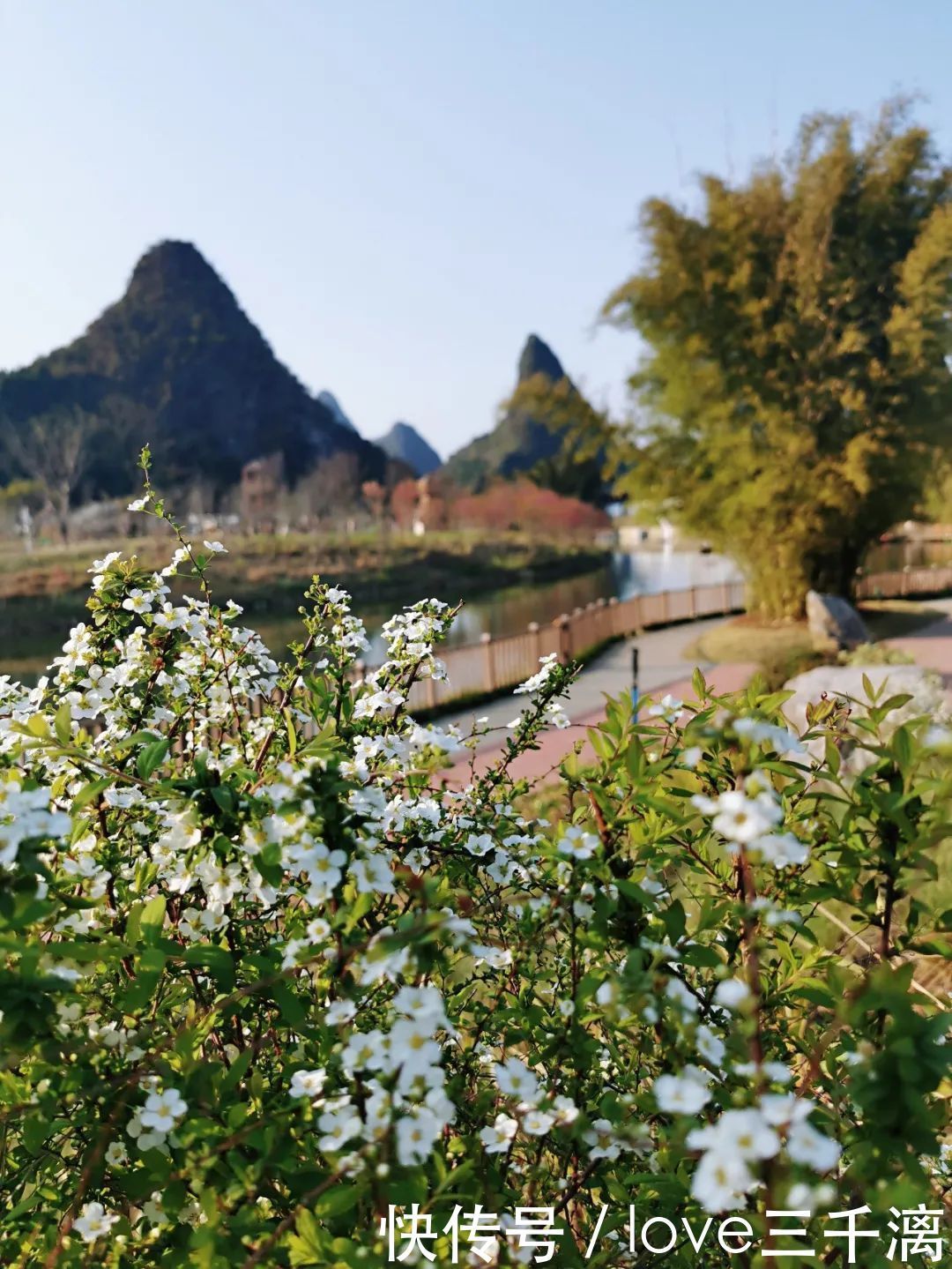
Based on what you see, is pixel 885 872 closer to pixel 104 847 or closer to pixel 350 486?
pixel 104 847

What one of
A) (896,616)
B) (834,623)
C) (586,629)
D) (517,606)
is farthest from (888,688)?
(517,606)

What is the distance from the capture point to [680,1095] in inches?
36.4

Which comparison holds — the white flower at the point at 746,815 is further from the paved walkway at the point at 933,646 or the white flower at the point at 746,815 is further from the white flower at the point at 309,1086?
the paved walkway at the point at 933,646

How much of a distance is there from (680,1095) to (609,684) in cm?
1047

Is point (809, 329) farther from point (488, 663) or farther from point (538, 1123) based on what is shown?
point (538, 1123)

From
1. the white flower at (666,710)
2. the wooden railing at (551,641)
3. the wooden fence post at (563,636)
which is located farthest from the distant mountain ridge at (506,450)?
the white flower at (666,710)

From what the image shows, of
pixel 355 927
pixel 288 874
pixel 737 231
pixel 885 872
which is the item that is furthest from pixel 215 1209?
pixel 737 231

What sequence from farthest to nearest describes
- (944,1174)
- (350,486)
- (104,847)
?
(350,486) → (944,1174) → (104,847)

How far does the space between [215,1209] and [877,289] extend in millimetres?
16052

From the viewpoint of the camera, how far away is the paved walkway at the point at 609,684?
7696 mm

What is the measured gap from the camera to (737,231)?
13.9 meters

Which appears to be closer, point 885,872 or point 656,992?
point 656,992

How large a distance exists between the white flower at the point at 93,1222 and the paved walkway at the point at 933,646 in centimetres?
1082

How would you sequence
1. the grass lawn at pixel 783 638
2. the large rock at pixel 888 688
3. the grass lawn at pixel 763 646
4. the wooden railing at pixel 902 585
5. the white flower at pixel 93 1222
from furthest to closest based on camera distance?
the wooden railing at pixel 902 585
the grass lawn at pixel 783 638
the grass lawn at pixel 763 646
the large rock at pixel 888 688
the white flower at pixel 93 1222
